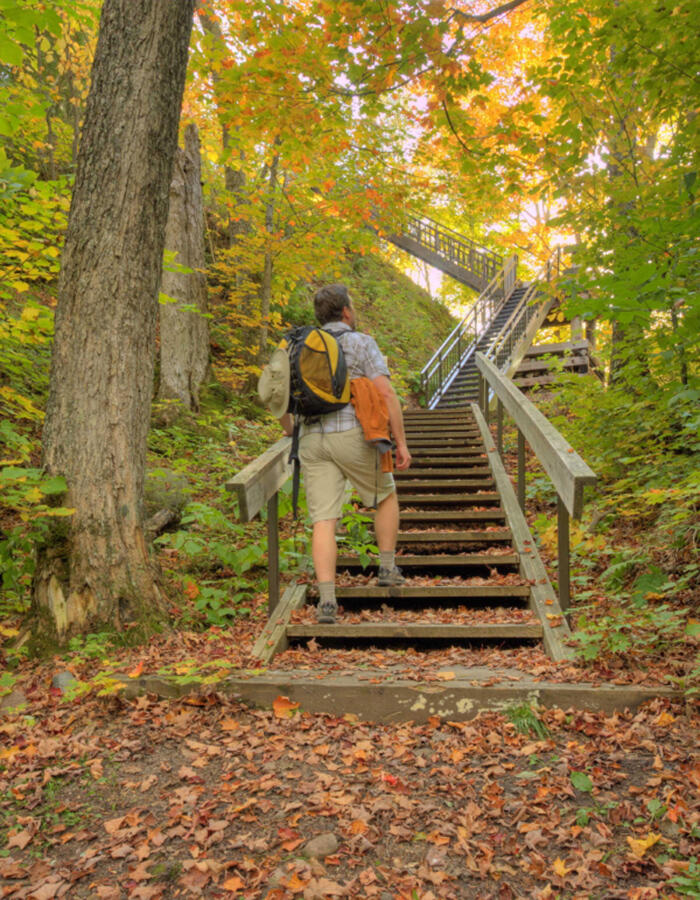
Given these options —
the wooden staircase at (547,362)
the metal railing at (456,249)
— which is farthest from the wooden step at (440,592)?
the metal railing at (456,249)

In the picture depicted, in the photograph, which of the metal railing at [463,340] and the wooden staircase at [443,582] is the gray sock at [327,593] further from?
the metal railing at [463,340]

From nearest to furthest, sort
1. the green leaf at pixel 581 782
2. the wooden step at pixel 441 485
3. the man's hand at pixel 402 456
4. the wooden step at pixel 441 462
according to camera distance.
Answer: the green leaf at pixel 581 782 < the man's hand at pixel 402 456 < the wooden step at pixel 441 485 < the wooden step at pixel 441 462

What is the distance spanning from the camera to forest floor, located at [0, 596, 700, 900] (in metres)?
1.66

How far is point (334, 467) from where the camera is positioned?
3564mm

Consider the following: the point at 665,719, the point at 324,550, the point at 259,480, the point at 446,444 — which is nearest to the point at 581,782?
the point at 665,719

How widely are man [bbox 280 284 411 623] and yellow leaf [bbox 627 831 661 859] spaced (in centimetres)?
203

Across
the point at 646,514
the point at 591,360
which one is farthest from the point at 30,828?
the point at 591,360

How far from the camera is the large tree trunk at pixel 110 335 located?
10.2 ft

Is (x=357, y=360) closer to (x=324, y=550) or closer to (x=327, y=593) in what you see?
(x=324, y=550)

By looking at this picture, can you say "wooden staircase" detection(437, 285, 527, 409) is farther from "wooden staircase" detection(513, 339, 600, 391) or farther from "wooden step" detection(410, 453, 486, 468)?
"wooden step" detection(410, 453, 486, 468)

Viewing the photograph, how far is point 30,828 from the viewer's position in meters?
1.89

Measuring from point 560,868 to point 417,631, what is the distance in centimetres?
174

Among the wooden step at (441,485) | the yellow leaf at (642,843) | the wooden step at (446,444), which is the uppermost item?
the wooden step at (446,444)

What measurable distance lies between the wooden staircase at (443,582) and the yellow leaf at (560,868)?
65.1 inches
